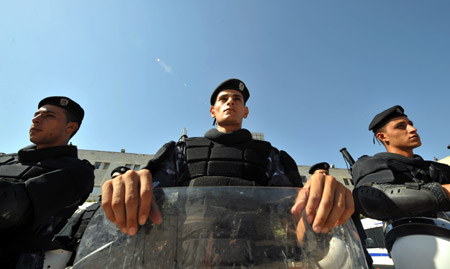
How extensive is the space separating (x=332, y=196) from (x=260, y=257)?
1.21ft

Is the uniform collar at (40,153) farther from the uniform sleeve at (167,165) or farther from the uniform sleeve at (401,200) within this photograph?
the uniform sleeve at (401,200)

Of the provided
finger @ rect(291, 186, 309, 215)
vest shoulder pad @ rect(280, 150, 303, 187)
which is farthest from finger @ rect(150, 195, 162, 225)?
vest shoulder pad @ rect(280, 150, 303, 187)

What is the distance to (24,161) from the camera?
97.7 inches

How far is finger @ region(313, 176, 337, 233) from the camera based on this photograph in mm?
828

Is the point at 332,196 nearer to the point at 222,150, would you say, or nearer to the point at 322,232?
the point at 322,232

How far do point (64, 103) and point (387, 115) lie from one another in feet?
13.6

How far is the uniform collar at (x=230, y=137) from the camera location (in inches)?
79.2

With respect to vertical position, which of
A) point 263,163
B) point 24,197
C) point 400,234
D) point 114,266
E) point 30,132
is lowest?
point 114,266

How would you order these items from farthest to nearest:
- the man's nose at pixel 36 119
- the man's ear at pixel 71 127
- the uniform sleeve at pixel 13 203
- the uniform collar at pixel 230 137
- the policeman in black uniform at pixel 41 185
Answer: the man's ear at pixel 71 127 < the man's nose at pixel 36 119 < the uniform collar at pixel 230 137 < the policeman in black uniform at pixel 41 185 < the uniform sleeve at pixel 13 203

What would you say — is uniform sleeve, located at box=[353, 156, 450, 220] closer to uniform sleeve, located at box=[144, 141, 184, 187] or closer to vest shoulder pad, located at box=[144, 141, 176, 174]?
uniform sleeve, located at box=[144, 141, 184, 187]

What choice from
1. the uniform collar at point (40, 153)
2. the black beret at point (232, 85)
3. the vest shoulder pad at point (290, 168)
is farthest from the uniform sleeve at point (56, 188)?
the vest shoulder pad at point (290, 168)

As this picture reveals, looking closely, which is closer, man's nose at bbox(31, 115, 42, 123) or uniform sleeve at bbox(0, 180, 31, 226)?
uniform sleeve at bbox(0, 180, 31, 226)

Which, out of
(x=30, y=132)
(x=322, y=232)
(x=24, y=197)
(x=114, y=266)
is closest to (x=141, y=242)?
(x=114, y=266)

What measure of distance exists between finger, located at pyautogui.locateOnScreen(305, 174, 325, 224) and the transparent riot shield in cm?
4
